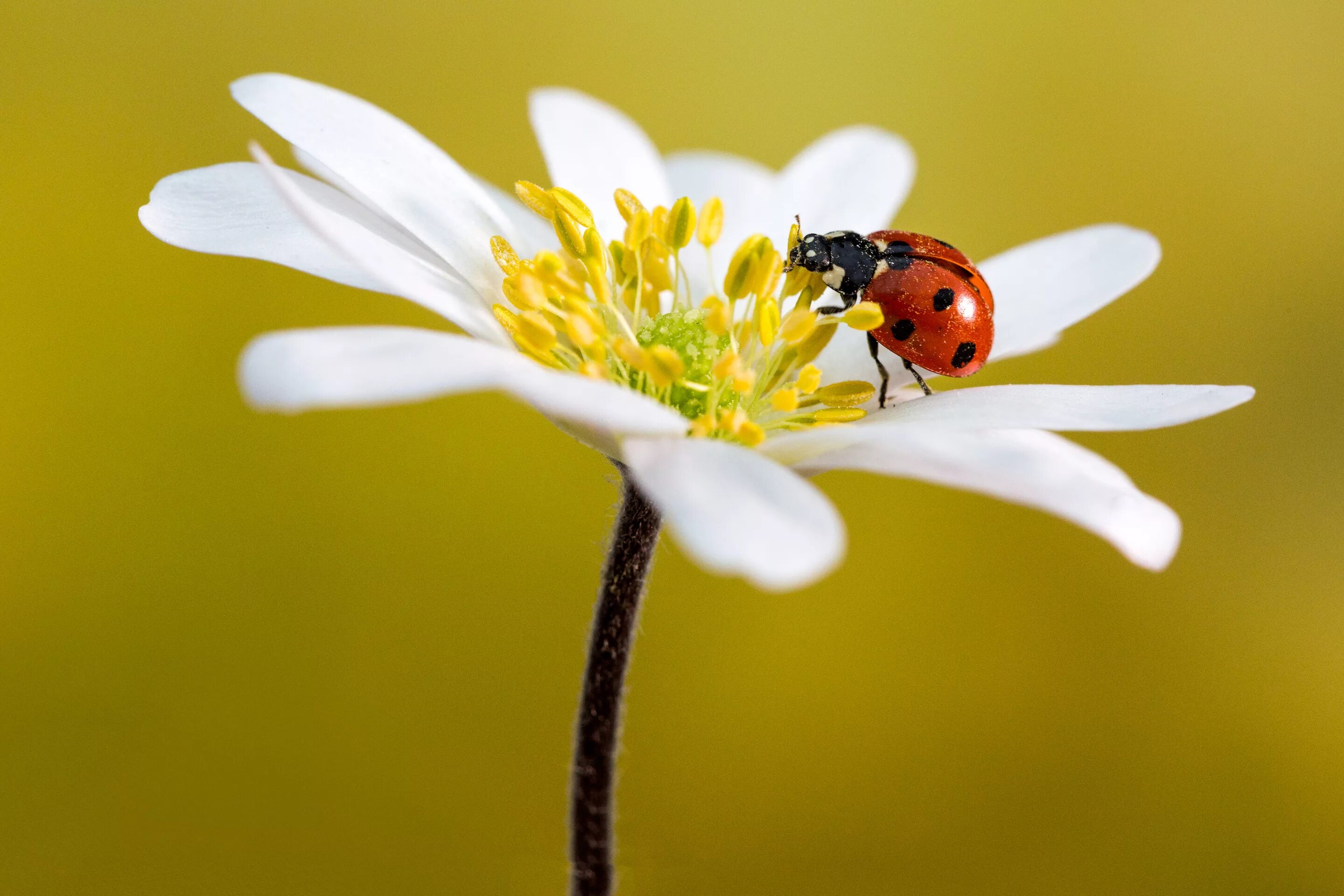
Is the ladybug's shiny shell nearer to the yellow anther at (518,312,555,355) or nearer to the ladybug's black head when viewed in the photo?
the ladybug's black head

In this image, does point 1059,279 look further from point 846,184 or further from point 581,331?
point 581,331

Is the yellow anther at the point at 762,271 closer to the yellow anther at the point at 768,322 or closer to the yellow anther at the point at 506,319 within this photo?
→ the yellow anther at the point at 768,322

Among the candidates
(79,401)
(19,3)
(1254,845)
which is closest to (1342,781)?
(1254,845)

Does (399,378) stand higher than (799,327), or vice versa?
(799,327)

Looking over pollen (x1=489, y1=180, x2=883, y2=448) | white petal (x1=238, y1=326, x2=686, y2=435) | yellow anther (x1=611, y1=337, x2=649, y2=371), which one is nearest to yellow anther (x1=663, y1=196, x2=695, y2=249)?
pollen (x1=489, y1=180, x2=883, y2=448)

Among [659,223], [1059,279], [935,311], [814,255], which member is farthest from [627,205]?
[1059,279]

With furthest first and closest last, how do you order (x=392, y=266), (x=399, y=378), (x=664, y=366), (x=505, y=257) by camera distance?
(x=505, y=257)
(x=664, y=366)
(x=392, y=266)
(x=399, y=378)
